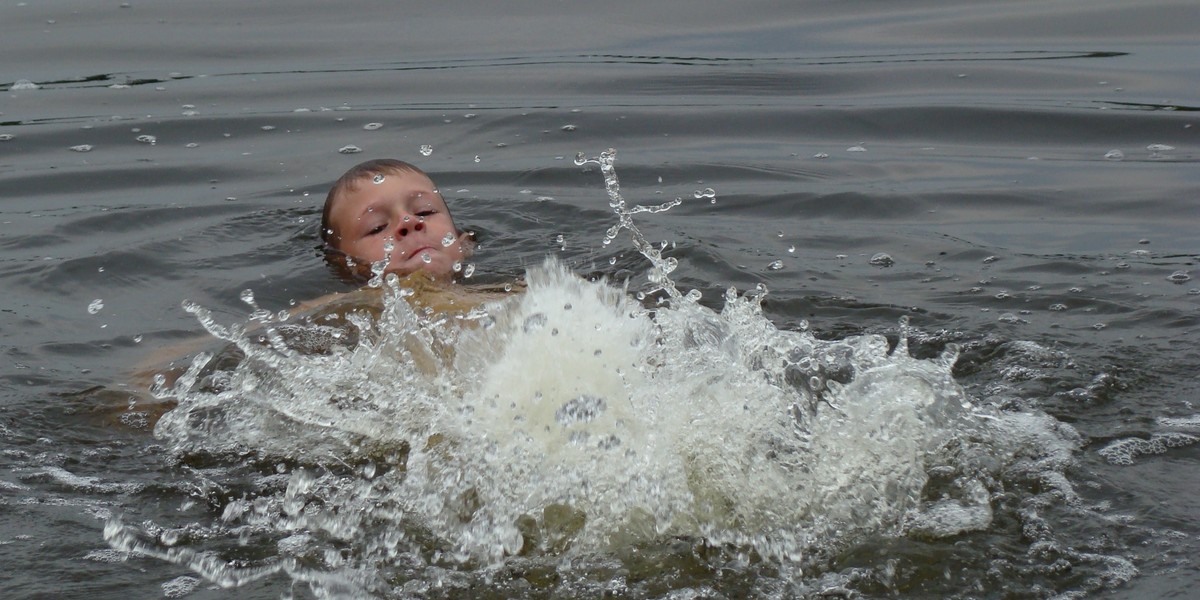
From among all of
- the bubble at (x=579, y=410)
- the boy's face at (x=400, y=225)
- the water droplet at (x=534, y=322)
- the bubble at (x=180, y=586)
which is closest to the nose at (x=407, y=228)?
the boy's face at (x=400, y=225)

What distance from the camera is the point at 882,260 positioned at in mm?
5906

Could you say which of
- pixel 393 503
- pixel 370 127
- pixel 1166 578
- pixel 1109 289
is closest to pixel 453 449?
pixel 393 503

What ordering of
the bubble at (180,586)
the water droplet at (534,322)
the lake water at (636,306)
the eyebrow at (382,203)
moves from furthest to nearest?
1. the eyebrow at (382,203)
2. the water droplet at (534,322)
3. the lake water at (636,306)
4. the bubble at (180,586)

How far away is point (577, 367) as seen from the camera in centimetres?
372

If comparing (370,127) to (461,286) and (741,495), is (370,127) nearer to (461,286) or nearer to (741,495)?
(461,286)

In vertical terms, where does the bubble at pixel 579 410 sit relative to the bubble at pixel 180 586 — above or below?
above

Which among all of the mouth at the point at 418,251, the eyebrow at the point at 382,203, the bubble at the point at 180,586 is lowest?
the bubble at the point at 180,586

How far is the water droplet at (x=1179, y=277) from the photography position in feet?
17.6

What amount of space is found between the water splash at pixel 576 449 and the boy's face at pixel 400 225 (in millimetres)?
1174

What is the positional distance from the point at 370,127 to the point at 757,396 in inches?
193

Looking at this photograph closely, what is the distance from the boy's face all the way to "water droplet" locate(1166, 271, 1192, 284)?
292cm

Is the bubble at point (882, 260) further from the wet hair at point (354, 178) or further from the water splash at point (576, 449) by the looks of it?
the wet hair at point (354, 178)

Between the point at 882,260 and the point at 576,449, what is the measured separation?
2.66 meters

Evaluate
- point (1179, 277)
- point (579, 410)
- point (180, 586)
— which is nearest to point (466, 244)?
point (579, 410)
